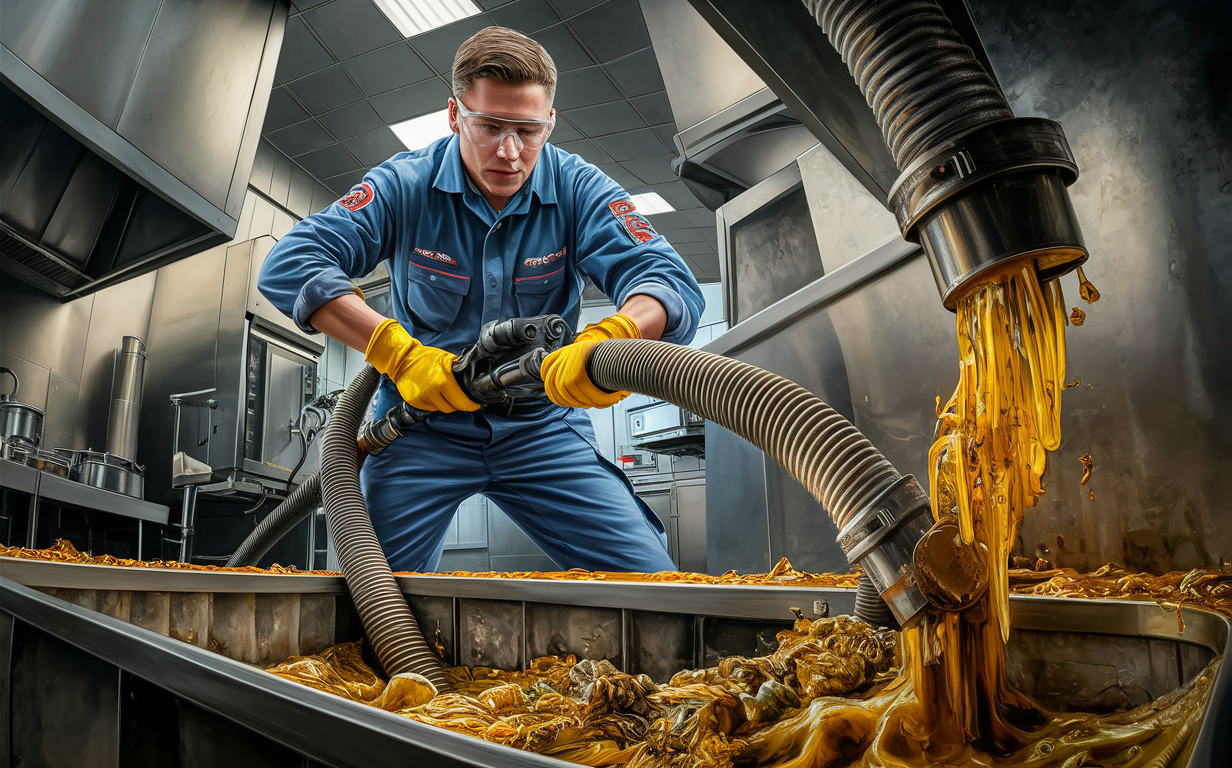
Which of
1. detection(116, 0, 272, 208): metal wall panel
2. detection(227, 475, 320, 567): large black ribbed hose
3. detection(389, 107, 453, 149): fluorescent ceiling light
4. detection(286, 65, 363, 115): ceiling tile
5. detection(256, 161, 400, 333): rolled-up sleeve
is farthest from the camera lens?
detection(389, 107, 453, 149): fluorescent ceiling light

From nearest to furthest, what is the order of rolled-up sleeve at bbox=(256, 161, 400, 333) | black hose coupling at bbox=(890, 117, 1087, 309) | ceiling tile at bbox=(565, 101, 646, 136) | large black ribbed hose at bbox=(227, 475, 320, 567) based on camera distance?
black hose coupling at bbox=(890, 117, 1087, 309) → rolled-up sleeve at bbox=(256, 161, 400, 333) → large black ribbed hose at bbox=(227, 475, 320, 567) → ceiling tile at bbox=(565, 101, 646, 136)

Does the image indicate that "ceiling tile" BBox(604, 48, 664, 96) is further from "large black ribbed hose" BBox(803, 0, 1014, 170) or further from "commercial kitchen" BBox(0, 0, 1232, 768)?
"large black ribbed hose" BBox(803, 0, 1014, 170)

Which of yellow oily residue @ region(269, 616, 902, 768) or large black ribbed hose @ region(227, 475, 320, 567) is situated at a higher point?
large black ribbed hose @ region(227, 475, 320, 567)

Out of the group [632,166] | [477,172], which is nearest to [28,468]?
[477,172]

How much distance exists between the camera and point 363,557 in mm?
1769

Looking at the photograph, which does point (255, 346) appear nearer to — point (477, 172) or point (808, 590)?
point (477, 172)

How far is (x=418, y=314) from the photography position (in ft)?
7.83

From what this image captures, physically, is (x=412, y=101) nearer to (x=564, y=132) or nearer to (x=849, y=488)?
(x=564, y=132)

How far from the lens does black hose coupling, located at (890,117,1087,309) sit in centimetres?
59

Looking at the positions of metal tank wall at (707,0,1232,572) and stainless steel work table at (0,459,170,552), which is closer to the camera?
metal tank wall at (707,0,1232,572)

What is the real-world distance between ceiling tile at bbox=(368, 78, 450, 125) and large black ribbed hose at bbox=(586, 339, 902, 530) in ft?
13.7

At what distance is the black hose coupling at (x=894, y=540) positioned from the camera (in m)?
0.75

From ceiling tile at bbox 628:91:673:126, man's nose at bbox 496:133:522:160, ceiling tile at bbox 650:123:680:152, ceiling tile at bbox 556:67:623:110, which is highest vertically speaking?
ceiling tile at bbox 556:67:623:110

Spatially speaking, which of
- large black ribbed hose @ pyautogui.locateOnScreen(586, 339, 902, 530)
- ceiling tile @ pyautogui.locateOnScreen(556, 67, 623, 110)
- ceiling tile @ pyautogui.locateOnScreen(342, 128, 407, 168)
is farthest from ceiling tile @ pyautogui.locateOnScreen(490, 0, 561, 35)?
large black ribbed hose @ pyautogui.locateOnScreen(586, 339, 902, 530)
